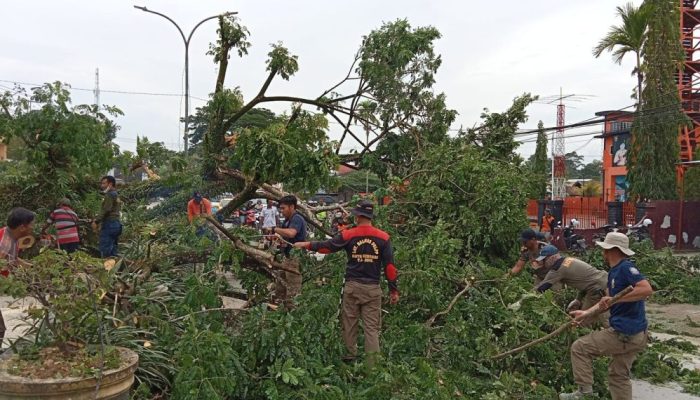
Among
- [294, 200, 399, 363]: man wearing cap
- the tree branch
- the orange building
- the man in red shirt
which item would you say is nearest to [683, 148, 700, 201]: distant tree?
the orange building

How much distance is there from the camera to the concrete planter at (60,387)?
10.8 ft

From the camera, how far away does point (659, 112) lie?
20.1 meters

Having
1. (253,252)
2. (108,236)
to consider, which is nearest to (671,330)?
(253,252)

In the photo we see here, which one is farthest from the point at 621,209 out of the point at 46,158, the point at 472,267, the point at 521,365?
the point at 46,158

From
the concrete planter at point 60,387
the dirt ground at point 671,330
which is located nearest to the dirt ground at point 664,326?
the dirt ground at point 671,330

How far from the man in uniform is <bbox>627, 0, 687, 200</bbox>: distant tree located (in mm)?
18414

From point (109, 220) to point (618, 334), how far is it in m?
6.71

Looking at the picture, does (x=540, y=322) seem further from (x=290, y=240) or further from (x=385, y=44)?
(x=385, y=44)

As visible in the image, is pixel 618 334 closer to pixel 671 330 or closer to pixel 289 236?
pixel 289 236

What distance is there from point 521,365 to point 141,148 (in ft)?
20.4

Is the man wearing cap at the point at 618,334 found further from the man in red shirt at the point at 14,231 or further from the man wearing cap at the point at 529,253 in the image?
the man in red shirt at the point at 14,231

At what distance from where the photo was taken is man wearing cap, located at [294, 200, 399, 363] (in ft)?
17.2

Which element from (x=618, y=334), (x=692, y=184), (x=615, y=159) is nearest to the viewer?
(x=618, y=334)

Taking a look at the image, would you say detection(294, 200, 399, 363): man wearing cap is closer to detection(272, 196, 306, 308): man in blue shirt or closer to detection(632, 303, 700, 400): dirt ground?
detection(272, 196, 306, 308): man in blue shirt
